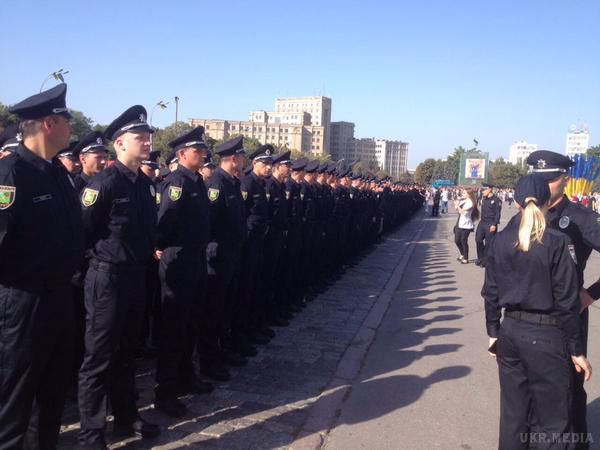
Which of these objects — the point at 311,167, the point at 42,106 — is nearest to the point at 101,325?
the point at 42,106

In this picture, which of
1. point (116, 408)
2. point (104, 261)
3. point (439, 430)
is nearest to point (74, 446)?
point (116, 408)

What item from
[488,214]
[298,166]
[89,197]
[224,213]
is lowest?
[488,214]

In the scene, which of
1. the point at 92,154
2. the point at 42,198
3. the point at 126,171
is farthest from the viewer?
the point at 92,154

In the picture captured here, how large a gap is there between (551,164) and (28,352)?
12.2ft

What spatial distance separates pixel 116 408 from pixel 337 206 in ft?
25.8

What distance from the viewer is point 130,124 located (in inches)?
154

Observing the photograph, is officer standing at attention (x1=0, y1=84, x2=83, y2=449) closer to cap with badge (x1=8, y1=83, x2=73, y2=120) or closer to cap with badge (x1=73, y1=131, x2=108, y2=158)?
cap with badge (x1=8, y1=83, x2=73, y2=120)

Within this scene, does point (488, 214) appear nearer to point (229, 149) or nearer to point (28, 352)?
point (229, 149)

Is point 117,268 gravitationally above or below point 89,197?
below

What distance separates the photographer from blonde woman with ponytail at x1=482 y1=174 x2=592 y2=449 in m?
3.00

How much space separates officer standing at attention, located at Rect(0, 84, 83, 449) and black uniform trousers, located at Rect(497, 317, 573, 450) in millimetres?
2693

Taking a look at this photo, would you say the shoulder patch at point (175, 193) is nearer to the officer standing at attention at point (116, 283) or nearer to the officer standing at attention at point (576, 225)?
the officer standing at attention at point (116, 283)

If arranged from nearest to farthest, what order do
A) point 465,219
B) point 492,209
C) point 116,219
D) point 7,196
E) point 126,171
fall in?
point 7,196 < point 116,219 < point 126,171 < point 492,209 < point 465,219

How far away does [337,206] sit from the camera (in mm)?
11195
